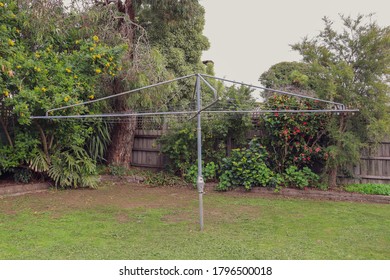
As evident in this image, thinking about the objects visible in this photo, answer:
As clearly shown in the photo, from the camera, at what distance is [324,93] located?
619 centimetres

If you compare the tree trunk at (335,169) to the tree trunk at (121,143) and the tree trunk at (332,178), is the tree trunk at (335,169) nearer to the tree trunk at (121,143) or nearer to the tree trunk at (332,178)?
the tree trunk at (332,178)

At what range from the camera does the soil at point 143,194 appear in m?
5.93

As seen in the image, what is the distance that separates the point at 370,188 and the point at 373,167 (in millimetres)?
607

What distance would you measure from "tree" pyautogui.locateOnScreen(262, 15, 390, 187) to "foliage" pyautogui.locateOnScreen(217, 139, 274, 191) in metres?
1.21

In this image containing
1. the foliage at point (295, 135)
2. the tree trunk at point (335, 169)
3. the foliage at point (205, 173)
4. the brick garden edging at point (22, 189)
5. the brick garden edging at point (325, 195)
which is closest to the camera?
the brick garden edging at point (325, 195)

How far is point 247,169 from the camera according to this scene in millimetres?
6777

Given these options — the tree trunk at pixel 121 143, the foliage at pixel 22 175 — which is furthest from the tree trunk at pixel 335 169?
the foliage at pixel 22 175

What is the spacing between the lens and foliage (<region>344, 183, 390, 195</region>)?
238 inches

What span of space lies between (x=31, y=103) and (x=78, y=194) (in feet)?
6.20

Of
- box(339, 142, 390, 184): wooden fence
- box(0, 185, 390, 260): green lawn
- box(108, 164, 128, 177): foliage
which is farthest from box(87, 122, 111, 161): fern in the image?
box(339, 142, 390, 184): wooden fence

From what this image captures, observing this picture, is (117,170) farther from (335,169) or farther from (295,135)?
(335,169)

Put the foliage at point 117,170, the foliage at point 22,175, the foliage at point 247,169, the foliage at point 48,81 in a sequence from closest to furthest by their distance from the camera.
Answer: the foliage at point 48,81 < the foliage at point 247,169 < the foliage at point 22,175 < the foliage at point 117,170

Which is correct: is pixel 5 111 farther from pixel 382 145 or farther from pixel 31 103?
pixel 382 145

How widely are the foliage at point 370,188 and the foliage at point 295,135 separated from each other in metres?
0.70
